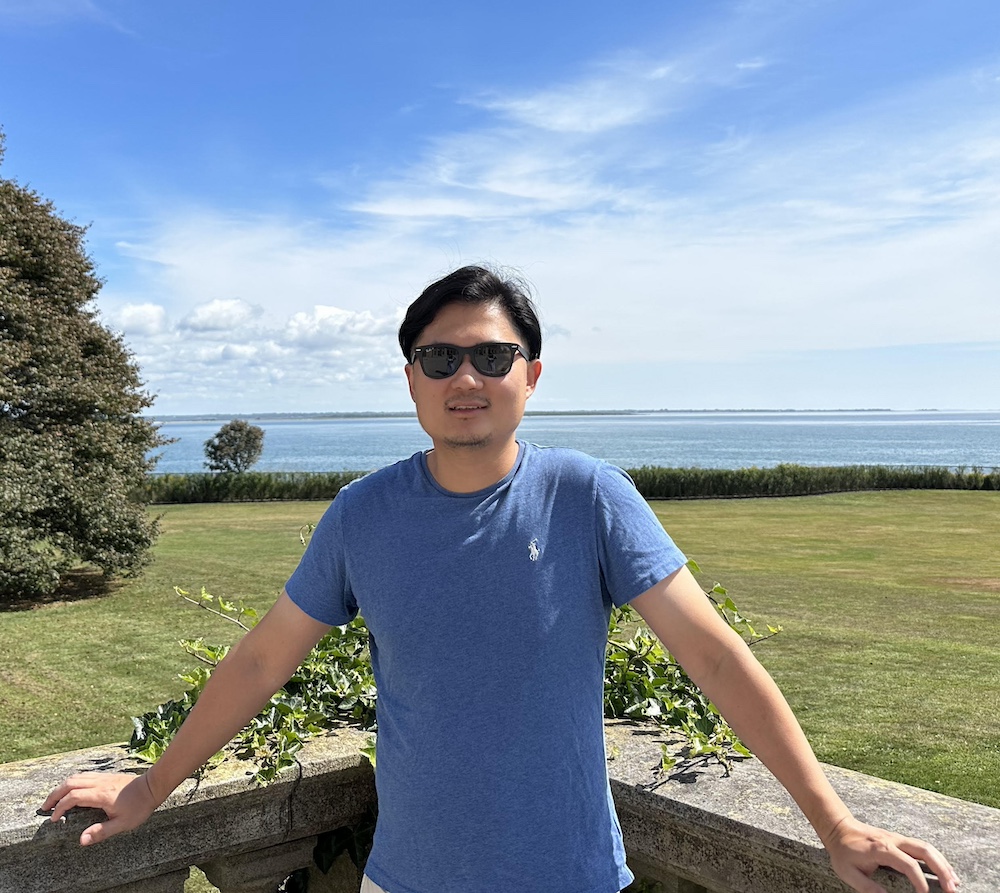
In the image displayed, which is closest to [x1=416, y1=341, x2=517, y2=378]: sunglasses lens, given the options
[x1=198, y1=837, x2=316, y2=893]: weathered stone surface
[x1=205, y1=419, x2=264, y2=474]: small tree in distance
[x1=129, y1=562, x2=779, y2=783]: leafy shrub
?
[x1=129, y1=562, x2=779, y2=783]: leafy shrub

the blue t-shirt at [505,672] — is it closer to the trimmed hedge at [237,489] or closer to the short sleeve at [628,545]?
the short sleeve at [628,545]

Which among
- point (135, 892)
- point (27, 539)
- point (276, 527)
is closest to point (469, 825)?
point (135, 892)

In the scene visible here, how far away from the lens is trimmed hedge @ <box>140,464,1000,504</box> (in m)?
32.8

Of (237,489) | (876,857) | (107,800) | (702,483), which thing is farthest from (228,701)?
(702,483)

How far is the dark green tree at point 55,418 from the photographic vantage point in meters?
12.8

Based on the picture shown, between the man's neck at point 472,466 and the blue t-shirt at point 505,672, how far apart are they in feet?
0.10

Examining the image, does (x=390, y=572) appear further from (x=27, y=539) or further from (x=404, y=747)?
(x=27, y=539)

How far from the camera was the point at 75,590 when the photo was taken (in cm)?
1464

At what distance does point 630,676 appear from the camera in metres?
2.30

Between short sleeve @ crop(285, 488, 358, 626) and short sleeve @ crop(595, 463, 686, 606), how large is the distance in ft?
1.57

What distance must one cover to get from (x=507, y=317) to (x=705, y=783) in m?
1.01

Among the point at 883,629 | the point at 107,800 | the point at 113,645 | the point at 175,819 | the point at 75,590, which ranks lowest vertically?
the point at 75,590

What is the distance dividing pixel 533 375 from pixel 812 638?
9626 millimetres

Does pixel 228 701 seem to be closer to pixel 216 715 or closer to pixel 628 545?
pixel 216 715
